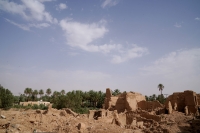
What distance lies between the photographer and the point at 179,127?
17766 millimetres

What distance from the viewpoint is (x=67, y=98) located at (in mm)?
40156

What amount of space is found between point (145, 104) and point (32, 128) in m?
22.5

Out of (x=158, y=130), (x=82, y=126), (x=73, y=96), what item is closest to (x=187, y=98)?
(x=158, y=130)

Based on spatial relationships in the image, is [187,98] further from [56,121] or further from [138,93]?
[56,121]

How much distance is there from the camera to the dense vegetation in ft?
131

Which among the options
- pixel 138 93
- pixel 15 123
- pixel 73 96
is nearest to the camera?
pixel 15 123

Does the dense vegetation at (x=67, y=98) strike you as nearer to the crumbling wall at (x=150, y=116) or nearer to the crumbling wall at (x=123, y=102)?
the crumbling wall at (x=123, y=102)

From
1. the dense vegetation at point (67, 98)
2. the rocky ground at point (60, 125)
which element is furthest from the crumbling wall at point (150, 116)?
the dense vegetation at point (67, 98)

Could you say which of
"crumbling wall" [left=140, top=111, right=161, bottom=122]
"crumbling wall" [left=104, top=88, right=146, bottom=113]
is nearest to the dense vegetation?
"crumbling wall" [left=104, top=88, right=146, bottom=113]

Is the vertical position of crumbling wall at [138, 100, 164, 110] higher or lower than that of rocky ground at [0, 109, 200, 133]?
higher

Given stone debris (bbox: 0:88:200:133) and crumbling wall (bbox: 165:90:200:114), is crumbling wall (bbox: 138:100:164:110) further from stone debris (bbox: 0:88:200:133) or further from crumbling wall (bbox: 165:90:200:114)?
crumbling wall (bbox: 165:90:200:114)

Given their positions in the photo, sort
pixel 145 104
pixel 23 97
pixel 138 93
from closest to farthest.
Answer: pixel 145 104 < pixel 138 93 < pixel 23 97

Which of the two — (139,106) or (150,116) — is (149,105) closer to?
(139,106)

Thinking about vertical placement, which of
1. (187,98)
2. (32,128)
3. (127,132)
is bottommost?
(127,132)
